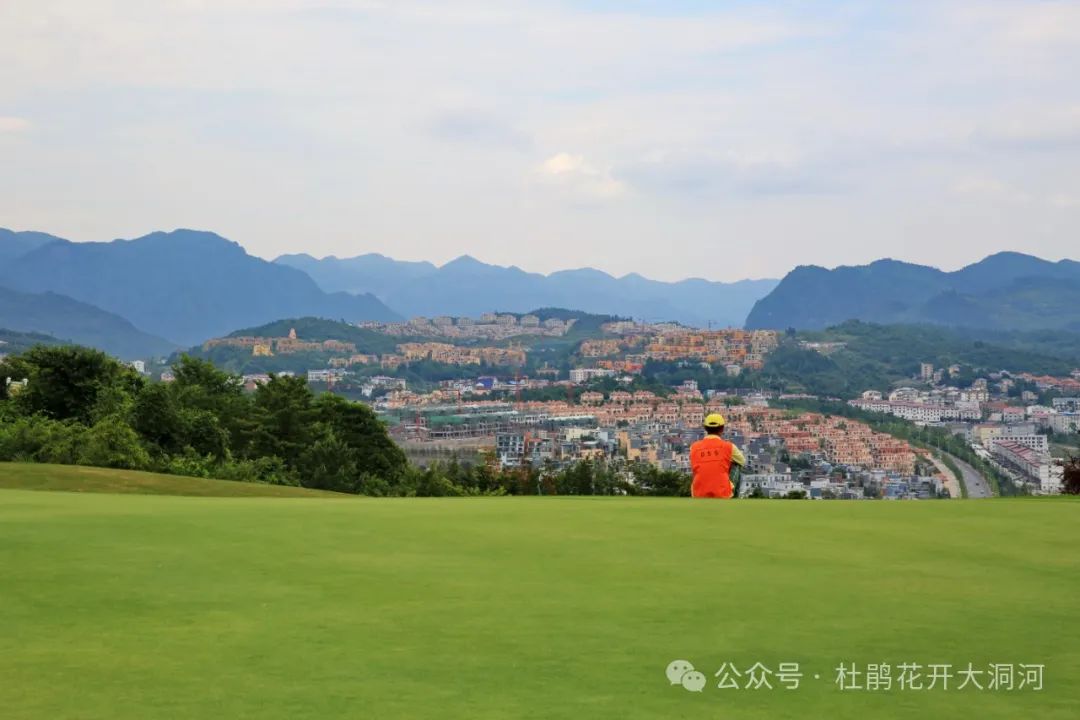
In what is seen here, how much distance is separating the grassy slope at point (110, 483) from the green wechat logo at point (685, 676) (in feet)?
38.5

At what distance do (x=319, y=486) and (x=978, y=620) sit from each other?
33509 mm

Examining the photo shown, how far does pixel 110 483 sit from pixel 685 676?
44.4 ft

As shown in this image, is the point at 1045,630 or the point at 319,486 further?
the point at 319,486

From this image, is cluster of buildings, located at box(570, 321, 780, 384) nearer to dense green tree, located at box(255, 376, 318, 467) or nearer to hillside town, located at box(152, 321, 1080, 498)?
hillside town, located at box(152, 321, 1080, 498)

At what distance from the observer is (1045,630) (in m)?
5.62

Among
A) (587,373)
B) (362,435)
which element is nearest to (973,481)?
(362,435)

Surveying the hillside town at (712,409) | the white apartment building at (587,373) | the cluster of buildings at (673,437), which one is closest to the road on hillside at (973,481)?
the hillside town at (712,409)

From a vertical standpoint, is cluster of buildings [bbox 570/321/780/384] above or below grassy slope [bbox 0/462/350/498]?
above

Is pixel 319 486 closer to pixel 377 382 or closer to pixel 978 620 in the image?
pixel 978 620

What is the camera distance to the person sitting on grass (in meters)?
11.3

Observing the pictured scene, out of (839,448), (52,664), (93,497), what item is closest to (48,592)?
(52,664)

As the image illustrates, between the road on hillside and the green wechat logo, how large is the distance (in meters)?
70.2

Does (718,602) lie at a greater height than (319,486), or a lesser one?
greater

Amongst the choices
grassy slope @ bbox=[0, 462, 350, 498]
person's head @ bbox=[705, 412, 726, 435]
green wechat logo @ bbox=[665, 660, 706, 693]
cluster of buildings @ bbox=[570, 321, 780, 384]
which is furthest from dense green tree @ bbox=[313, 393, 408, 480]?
cluster of buildings @ bbox=[570, 321, 780, 384]
